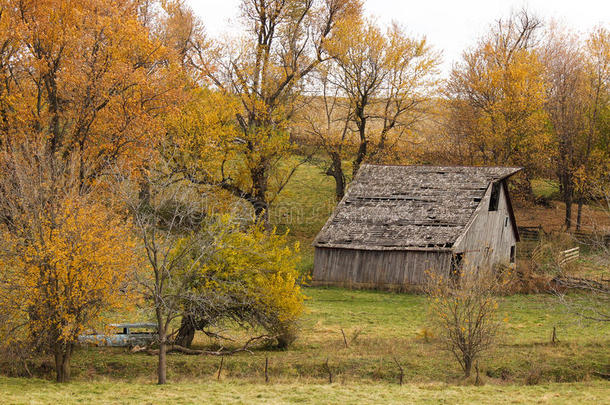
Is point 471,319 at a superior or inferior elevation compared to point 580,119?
inferior

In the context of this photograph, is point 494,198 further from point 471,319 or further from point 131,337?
point 131,337

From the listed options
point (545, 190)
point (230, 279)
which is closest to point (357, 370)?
point (230, 279)

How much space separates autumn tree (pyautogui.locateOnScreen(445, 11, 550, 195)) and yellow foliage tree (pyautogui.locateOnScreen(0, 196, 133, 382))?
3390 centimetres

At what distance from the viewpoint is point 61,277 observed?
1673cm

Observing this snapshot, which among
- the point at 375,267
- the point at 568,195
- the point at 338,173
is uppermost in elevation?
the point at 568,195

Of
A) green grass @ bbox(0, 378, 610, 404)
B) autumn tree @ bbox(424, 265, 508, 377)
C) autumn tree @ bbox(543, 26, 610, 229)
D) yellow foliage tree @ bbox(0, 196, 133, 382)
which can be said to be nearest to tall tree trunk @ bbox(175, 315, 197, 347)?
green grass @ bbox(0, 378, 610, 404)

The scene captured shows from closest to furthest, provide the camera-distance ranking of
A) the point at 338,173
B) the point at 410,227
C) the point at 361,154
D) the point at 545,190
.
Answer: the point at 410,227 < the point at 361,154 < the point at 338,173 < the point at 545,190

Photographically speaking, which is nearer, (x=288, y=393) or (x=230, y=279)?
(x=288, y=393)

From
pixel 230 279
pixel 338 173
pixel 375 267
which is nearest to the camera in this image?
pixel 230 279

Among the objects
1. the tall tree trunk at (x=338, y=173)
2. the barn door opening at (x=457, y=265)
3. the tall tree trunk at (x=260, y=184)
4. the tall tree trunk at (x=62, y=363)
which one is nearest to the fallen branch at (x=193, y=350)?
the tall tree trunk at (x=62, y=363)

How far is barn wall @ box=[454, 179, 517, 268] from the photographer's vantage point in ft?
104

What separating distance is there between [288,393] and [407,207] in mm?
17679

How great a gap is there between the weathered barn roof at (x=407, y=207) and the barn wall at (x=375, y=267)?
43 cm

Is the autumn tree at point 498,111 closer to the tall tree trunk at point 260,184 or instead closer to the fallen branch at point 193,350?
the tall tree trunk at point 260,184
